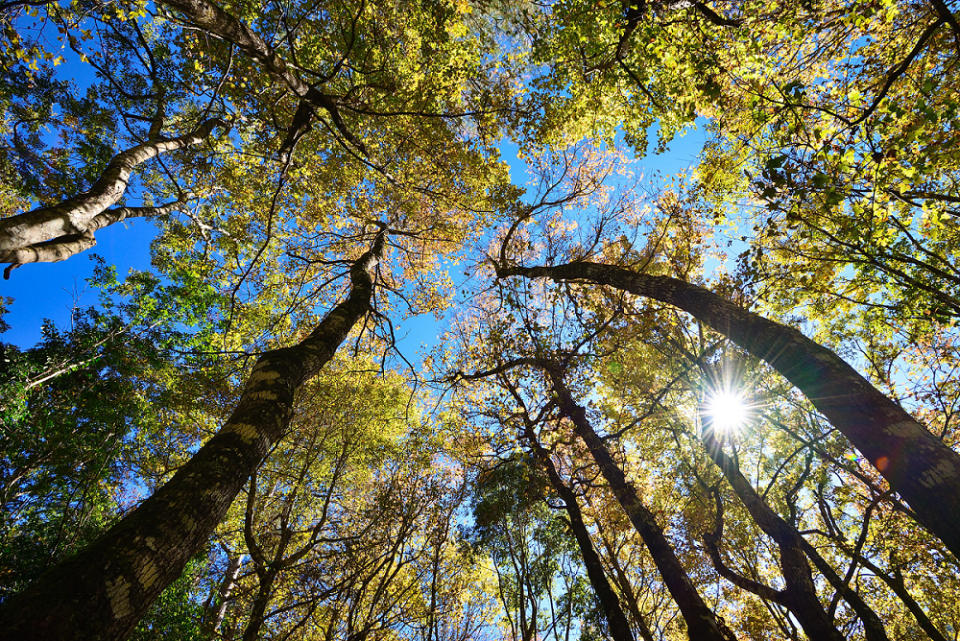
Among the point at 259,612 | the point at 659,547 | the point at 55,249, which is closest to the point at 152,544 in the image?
the point at 259,612

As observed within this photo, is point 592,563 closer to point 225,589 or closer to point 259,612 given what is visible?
point 259,612

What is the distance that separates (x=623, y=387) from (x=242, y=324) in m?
12.4

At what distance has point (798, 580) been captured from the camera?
5.38m

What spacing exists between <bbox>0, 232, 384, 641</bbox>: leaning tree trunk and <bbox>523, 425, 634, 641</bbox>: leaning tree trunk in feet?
21.9

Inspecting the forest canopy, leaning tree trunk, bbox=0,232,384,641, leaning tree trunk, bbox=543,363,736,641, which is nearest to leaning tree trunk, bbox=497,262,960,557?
the forest canopy

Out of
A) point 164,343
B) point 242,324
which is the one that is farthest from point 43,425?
point 242,324

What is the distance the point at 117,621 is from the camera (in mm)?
1406

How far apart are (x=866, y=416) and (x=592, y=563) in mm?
5833

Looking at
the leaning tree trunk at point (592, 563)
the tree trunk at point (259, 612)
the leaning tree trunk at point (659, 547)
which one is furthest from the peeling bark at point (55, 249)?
the leaning tree trunk at point (592, 563)

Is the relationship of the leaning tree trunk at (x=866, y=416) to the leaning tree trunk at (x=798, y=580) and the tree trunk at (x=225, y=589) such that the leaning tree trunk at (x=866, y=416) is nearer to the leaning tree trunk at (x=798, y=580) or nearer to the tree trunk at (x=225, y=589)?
the leaning tree trunk at (x=798, y=580)

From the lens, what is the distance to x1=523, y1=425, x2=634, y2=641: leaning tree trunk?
605 centimetres

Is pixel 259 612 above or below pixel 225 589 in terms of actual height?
below

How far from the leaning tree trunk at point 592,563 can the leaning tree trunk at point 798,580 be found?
255 cm

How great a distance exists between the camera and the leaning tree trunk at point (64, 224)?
4527mm
